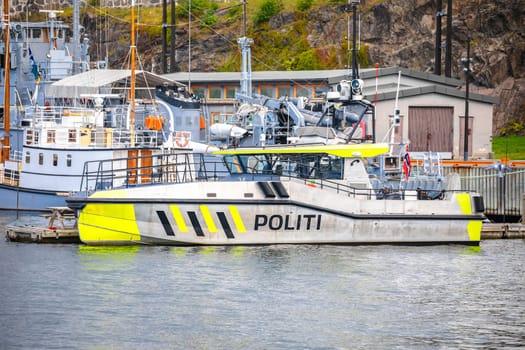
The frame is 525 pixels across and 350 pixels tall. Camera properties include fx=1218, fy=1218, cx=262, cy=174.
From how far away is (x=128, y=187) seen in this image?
35469 mm

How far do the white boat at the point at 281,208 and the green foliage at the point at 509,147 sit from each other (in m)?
20.6

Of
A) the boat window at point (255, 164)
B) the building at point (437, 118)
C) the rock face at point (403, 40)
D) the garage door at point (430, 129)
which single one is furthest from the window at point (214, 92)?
the boat window at point (255, 164)

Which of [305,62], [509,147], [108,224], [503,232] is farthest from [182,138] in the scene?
[305,62]

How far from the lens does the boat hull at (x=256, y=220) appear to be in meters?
35.3

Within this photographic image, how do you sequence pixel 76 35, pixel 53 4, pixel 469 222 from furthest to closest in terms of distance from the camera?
pixel 53 4 < pixel 76 35 < pixel 469 222

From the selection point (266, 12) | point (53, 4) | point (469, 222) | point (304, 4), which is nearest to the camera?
point (469, 222)

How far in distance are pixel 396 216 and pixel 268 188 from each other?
163 inches

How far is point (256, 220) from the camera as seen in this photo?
35.8 m

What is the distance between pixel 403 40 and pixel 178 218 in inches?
1778

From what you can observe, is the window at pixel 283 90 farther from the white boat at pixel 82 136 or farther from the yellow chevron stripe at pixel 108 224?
the yellow chevron stripe at pixel 108 224

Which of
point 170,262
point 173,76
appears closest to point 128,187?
point 170,262

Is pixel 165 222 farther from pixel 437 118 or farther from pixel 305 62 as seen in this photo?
pixel 305 62

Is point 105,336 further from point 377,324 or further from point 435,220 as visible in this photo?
point 435,220

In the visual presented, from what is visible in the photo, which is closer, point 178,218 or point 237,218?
point 178,218
